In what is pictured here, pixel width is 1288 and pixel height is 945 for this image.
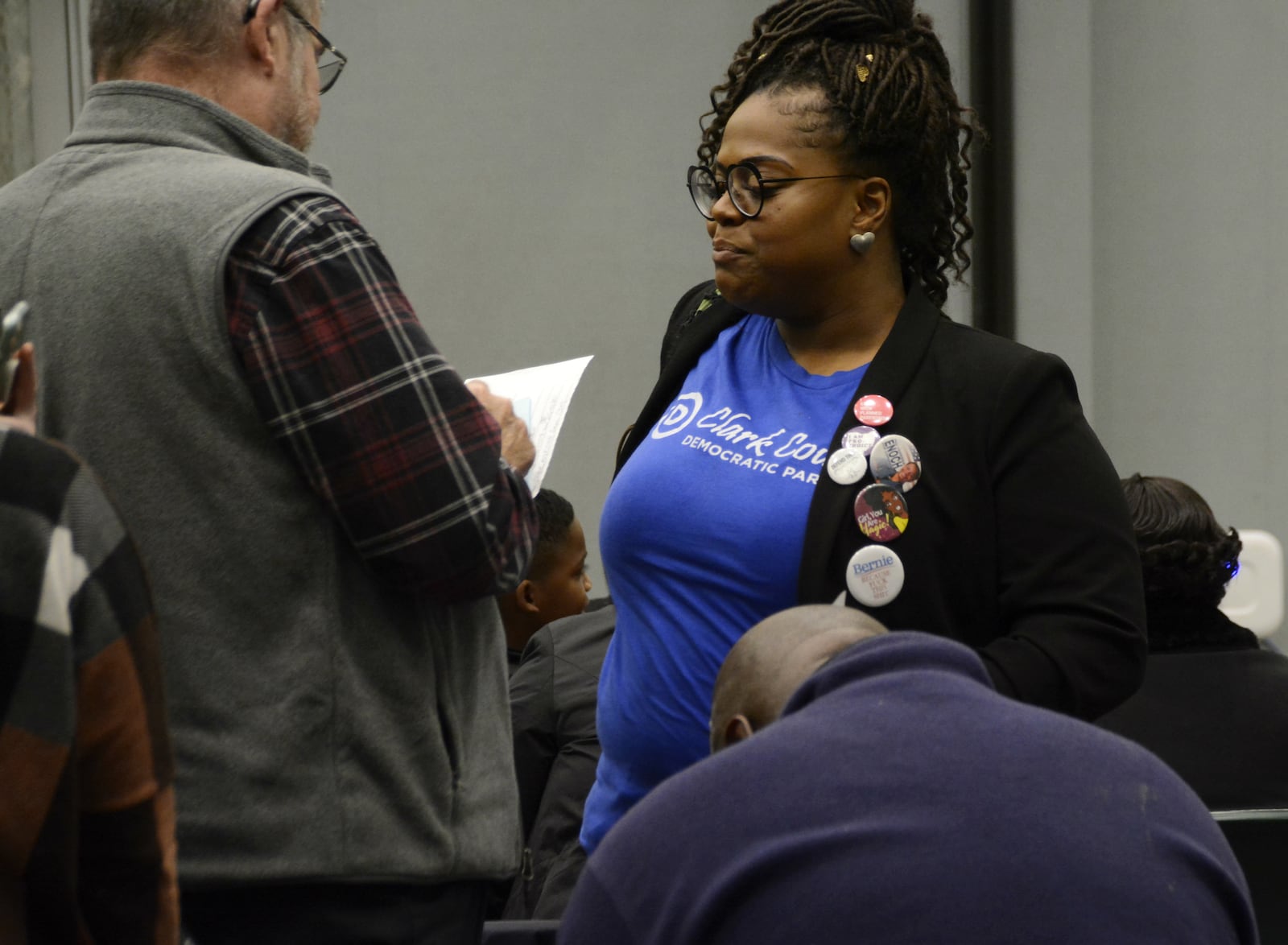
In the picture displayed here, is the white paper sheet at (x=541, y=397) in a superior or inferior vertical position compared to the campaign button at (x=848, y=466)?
superior

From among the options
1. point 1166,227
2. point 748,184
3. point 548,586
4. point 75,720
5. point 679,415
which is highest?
point 748,184

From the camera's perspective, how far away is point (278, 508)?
5.12 feet

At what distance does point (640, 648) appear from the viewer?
200 cm

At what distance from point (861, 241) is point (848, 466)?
1.07ft

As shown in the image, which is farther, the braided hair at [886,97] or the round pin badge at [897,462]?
the braided hair at [886,97]

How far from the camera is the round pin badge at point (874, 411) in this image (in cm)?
188

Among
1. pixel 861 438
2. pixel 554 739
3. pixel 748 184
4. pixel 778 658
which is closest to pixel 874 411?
pixel 861 438

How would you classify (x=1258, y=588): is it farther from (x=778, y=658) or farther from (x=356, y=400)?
(x=356, y=400)

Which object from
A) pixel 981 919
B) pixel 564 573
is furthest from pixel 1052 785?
pixel 564 573

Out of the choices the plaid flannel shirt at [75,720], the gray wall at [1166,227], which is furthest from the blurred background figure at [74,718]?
the gray wall at [1166,227]

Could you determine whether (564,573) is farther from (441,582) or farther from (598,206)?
(441,582)

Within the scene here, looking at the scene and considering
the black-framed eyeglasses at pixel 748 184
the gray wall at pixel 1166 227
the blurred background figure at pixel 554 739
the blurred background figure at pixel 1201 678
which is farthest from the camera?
the gray wall at pixel 1166 227

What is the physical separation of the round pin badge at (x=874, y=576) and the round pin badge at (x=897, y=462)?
A: 8 centimetres

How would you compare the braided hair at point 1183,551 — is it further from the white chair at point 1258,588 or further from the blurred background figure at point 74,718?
the blurred background figure at point 74,718
